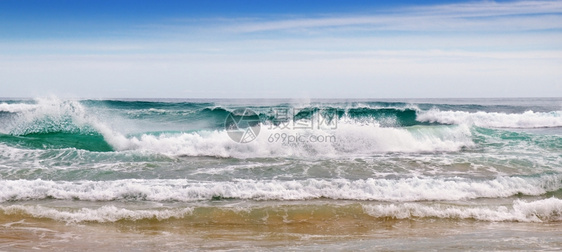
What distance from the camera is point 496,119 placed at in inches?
987

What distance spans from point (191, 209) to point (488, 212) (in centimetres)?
467

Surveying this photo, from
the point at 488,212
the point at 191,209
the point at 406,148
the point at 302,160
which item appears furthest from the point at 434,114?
the point at 191,209

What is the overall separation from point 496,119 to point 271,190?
69.9 ft

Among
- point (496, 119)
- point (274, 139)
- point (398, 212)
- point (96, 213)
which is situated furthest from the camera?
point (496, 119)

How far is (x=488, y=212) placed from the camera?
6.89 m

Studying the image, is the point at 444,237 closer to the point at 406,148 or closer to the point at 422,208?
the point at 422,208

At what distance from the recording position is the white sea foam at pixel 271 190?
7617mm

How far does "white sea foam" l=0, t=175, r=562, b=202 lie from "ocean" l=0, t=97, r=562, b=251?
20 mm

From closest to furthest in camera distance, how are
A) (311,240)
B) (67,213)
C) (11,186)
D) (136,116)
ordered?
(311,240), (67,213), (11,186), (136,116)

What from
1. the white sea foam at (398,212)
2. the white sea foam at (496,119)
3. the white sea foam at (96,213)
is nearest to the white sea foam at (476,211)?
the white sea foam at (398,212)

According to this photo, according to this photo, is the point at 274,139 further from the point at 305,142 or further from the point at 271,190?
the point at 271,190

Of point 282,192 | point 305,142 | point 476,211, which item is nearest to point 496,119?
point 305,142

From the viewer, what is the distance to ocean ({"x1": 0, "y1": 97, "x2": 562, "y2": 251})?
19.2 feet

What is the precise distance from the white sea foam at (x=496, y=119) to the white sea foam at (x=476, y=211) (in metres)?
18.0
